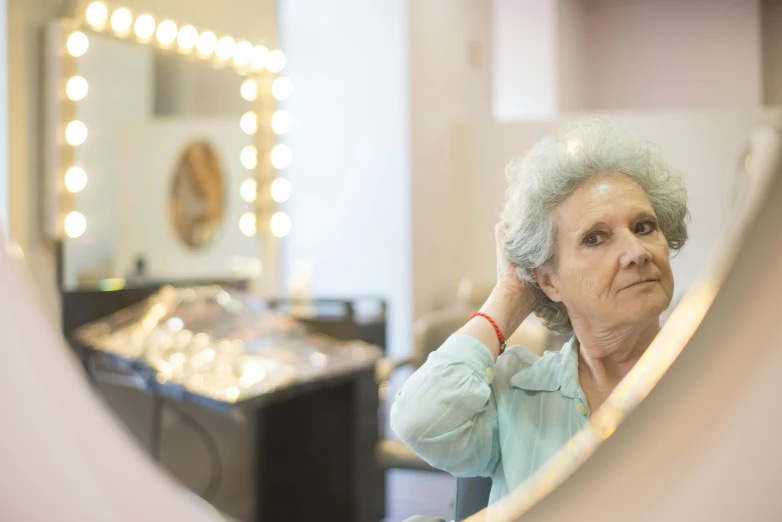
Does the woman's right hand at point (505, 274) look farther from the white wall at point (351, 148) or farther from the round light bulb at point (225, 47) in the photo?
the round light bulb at point (225, 47)

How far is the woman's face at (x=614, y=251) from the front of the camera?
0.38m

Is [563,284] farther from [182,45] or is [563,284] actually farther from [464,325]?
[182,45]

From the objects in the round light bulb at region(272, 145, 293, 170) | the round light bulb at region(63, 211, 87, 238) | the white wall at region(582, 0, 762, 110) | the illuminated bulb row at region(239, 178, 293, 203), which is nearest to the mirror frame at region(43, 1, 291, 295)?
the round light bulb at region(63, 211, 87, 238)

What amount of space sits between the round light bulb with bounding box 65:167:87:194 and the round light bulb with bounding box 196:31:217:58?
0.53 feet

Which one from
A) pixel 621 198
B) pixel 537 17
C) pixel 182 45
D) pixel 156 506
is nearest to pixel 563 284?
pixel 621 198

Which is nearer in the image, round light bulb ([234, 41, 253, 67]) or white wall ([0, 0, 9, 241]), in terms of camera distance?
white wall ([0, 0, 9, 241])

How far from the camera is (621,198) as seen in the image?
1.24ft

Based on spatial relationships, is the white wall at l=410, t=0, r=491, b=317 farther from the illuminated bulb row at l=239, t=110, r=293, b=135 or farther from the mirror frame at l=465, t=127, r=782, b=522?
the illuminated bulb row at l=239, t=110, r=293, b=135

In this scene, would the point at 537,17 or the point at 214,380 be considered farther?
the point at 214,380

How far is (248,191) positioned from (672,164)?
0.96 metres

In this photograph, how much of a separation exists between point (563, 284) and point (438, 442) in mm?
120

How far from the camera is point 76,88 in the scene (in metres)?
0.70

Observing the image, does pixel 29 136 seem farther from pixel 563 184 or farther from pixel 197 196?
pixel 563 184

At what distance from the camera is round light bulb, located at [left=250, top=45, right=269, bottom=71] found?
767mm
